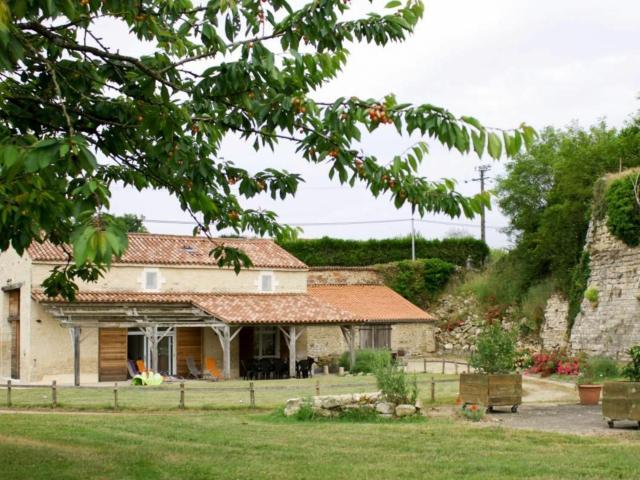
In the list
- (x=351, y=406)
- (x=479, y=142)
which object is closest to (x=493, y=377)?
(x=351, y=406)

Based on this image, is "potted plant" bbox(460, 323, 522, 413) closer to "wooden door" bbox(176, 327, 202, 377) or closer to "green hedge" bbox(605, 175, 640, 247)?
"green hedge" bbox(605, 175, 640, 247)

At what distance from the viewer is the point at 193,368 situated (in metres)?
28.8

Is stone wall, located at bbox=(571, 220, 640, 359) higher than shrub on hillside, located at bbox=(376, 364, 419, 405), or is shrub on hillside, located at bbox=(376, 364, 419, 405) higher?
stone wall, located at bbox=(571, 220, 640, 359)

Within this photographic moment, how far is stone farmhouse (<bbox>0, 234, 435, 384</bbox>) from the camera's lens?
26.2m

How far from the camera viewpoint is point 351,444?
11.1 meters

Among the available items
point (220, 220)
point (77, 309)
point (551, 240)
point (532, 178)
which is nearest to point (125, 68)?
point (220, 220)

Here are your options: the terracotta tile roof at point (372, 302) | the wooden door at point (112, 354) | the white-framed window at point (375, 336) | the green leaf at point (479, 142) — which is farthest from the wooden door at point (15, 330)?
the green leaf at point (479, 142)

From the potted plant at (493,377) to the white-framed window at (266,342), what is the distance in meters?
15.4

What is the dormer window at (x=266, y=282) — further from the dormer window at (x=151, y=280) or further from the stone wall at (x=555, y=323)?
the stone wall at (x=555, y=323)

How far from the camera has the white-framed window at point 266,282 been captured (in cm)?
3144

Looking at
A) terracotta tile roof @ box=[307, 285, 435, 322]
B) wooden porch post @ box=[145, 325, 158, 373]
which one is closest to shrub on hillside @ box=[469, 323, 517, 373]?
wooden porch post @ box=[145, 325, 158, 373]

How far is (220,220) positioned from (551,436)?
630cm

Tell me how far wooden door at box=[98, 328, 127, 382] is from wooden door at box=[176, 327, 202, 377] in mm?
2142

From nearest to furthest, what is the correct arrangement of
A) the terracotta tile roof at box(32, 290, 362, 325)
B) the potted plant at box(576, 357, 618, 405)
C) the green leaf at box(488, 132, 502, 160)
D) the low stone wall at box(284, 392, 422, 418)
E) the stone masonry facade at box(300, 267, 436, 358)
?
1. the green leaf at box(488, 132, 502, 160)
2. the low stone wall at box(284, 392, 422, 418)
3. the potted plant at box(576, 357, 618, 405)
4. the terracotta tile roof at box(32, 290, 362, 325)
5. the stone masonry facade at box(300, 267, 436, 358)
